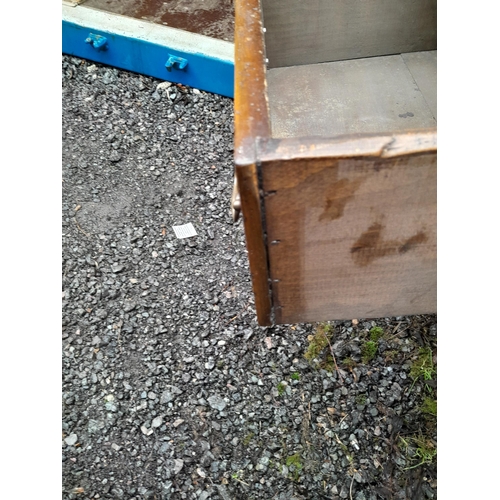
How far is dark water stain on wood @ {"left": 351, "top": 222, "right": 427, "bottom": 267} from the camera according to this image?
3.49ft

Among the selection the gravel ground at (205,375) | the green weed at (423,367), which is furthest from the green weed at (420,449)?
the green weed at (423,367)

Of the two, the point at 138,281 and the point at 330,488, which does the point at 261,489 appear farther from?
the point at 138,281

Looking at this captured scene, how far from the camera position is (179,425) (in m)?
1.97

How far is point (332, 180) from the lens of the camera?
0.95 m

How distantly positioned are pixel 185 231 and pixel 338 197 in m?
1.68

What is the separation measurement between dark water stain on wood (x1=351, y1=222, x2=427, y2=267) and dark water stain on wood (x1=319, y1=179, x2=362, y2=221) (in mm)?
87

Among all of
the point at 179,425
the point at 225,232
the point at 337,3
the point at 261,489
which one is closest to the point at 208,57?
the point at 225,232

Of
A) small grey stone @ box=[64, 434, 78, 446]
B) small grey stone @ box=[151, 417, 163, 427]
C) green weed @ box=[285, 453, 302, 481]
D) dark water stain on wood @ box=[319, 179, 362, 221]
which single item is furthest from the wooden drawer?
small grey stone @ box=[64, 434, 78, 446]

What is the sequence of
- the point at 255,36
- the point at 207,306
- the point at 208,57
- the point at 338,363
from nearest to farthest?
the point at 255,36, the point at 338,363, the point at 207,306, the point at 208,57

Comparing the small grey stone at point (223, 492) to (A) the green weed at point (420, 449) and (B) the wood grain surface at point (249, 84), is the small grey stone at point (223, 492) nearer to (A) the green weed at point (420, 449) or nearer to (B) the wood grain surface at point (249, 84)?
(A) the green weed at point (420, 449)

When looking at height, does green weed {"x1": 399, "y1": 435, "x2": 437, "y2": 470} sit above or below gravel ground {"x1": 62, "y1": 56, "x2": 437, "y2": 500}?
below

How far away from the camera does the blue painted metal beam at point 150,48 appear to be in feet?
9.91

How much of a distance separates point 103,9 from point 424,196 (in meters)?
2.94

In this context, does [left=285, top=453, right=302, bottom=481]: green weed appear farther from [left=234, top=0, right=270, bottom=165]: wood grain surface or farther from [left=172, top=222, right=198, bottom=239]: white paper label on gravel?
[left=234, top=0, right=270, bottom=165]: wood grain surface
